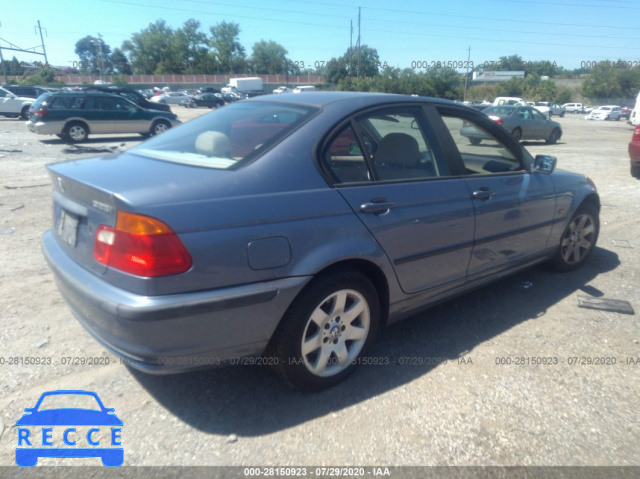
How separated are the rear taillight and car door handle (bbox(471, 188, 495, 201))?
2106 mm

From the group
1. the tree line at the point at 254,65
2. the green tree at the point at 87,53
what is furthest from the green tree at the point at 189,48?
the green tree at the point at 87,53

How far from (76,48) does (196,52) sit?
4902 cm

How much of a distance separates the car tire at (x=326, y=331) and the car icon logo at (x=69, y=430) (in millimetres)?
896

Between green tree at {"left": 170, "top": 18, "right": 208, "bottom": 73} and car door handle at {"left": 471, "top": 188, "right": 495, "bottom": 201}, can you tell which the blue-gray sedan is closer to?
car door handle at {"left": 471, "top": 188, "right": 495, "bottom": 201}

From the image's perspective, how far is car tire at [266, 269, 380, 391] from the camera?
8.11 feet

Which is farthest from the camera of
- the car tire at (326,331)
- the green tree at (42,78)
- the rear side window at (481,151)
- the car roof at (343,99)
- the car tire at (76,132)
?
the green tree at (42,78)

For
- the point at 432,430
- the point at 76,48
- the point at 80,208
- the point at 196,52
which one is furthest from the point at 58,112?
the point at 76,48

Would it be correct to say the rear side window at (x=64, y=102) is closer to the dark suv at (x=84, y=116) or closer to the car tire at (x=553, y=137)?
the dark suv at (x=84, y=116)

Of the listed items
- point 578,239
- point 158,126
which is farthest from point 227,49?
point 578,239

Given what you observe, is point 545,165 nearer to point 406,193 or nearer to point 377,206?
point 406,193

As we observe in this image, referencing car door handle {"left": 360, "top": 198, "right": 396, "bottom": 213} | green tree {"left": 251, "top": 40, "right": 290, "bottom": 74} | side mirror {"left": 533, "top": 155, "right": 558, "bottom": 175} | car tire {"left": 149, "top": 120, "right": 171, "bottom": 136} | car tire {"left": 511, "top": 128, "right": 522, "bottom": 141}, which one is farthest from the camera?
green tree {"left": 251, "top": 40, "right": 290, "bottom": 74}

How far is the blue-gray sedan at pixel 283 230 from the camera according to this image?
2141 mm

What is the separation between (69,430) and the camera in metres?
2.43

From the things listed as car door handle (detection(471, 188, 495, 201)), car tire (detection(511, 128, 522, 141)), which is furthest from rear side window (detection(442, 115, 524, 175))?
car tire (detection(511, 128, 522, 141))
